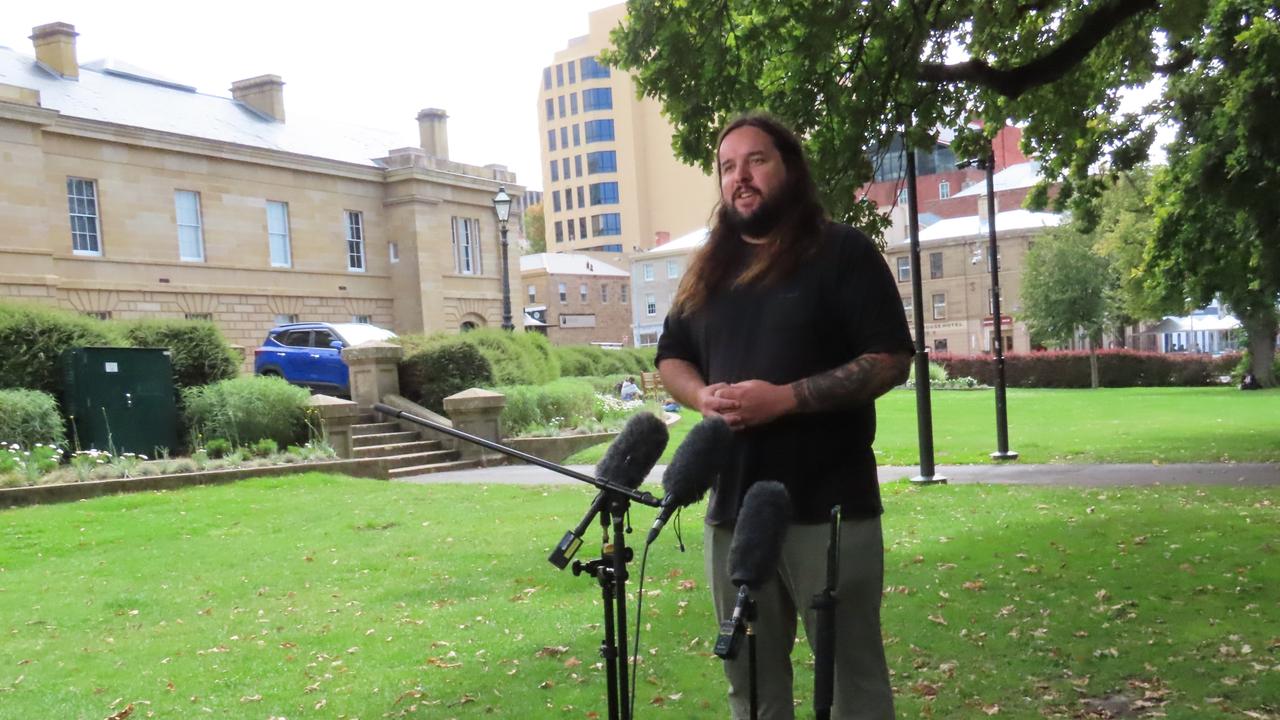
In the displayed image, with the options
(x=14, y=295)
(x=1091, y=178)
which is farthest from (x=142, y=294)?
(x=1091, y=178)

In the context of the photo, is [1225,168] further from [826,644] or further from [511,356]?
[826,644]

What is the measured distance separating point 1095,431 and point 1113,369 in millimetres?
36348

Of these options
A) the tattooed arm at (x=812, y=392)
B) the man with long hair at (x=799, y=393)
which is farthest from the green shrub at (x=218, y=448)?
the tattooed arm at (x=812, y=392)

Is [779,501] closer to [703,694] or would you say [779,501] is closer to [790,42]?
[703,694]

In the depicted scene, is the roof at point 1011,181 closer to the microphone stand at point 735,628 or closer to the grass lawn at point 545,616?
the grass lawn at point 545,616

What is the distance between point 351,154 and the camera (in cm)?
4616

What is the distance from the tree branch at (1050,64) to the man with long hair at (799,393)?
6748 millimetres

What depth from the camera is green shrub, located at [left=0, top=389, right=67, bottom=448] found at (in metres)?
17.3

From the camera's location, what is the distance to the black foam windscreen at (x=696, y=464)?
2.95 m

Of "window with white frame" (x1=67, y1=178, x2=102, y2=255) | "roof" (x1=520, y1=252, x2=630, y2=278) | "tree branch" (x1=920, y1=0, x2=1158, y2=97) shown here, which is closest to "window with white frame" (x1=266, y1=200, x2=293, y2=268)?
"window with white frame" (x1=67, y1=178, x2=102, y2=255)

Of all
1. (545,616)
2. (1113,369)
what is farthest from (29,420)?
(1113,369)

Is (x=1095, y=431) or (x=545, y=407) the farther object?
(x=545, y=407)

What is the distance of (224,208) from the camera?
39.7m

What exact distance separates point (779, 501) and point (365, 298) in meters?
44.6
